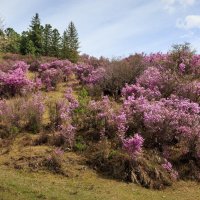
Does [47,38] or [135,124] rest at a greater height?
[47,38]

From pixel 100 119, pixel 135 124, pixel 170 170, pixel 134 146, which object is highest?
pixel 100 119

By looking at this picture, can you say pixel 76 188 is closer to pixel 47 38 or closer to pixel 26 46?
pixel 26 46

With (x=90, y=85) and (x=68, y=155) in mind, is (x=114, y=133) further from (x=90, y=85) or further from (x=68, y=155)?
(x=90, y=85)

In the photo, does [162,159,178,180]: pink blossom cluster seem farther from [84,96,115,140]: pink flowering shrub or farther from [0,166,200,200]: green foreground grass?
[84,96,115,140]: pink flowering shrub

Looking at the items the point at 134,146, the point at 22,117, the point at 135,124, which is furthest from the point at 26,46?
the point at 134,146

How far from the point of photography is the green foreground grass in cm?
883

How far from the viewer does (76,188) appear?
9508 millimetres

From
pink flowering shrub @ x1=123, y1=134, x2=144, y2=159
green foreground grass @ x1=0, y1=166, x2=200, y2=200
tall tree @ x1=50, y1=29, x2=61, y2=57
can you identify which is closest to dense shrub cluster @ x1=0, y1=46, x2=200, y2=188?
pink flowering shrub @ x1=123, y1=134, x2=144, y2=159

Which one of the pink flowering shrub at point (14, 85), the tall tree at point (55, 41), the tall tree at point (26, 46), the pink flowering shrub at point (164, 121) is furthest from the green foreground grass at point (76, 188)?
the tall tree at point (55, 41)

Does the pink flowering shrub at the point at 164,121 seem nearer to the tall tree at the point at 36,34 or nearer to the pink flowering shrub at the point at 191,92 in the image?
the pink flowering shrub at the point at 191,92

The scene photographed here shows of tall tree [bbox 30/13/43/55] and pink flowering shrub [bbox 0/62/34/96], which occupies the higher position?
tall tree [bbox 30/13/43/55]

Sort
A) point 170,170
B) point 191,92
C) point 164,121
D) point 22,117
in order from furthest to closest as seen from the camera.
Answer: point 191,92 < point 22,117 < point 164,121 < point 170,170

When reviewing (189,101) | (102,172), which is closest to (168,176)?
(102,172)

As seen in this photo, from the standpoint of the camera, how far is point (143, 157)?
1077 centimetres
